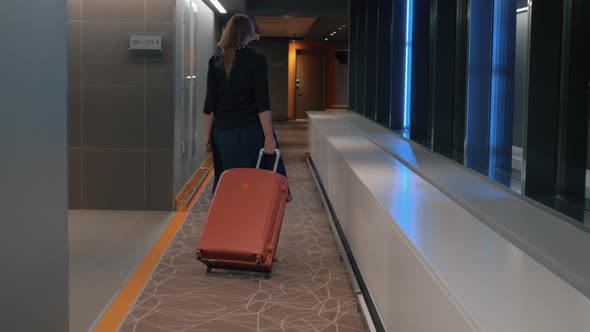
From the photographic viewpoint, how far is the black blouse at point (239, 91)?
18.8 feet

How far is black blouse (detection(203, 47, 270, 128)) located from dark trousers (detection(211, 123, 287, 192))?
0.05 metres

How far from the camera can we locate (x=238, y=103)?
5770 mm

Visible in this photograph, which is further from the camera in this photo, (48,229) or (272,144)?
(272,144)

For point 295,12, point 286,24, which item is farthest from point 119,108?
point 286,24

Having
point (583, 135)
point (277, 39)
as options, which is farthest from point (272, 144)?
point (277, 39)

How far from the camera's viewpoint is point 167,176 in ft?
26.8

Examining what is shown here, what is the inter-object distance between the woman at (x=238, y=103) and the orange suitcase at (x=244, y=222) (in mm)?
262

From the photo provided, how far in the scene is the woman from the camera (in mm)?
5727

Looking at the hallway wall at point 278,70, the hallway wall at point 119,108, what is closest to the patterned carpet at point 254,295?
the hallway wall at point 119,108

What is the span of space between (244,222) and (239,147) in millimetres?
663

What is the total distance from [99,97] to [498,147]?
413 centimetres

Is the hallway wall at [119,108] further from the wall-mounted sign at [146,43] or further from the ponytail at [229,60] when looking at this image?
the ponytail at [229,60]

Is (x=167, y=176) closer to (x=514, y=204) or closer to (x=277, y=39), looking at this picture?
(x=514, y=204)

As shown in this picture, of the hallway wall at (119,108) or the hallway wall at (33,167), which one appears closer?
the hallway wall at (33,167)
